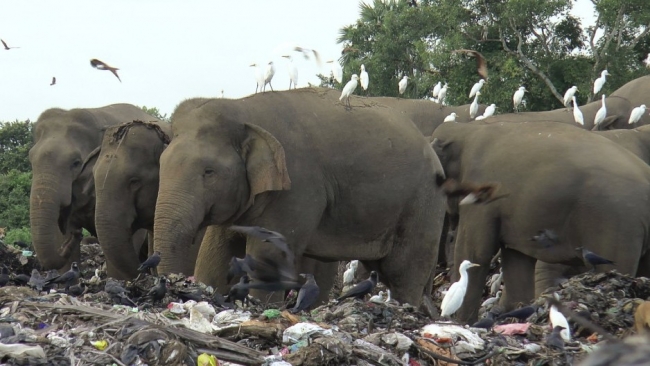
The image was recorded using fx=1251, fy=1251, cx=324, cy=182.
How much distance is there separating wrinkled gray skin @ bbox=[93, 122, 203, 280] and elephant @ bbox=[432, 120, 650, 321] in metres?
2.46

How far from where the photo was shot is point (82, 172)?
1204cm

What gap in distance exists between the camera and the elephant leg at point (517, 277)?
10.6 meters

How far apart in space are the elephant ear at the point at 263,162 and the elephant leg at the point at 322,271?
147cm

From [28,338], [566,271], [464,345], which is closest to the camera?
[28,338]

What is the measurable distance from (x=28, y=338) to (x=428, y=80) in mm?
18415

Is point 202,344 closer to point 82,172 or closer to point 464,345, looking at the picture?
point 464,345

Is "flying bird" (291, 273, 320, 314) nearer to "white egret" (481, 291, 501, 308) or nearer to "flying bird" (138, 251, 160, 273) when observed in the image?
"flying bird" (138, 251, 160, 273)

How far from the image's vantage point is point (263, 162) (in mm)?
9258

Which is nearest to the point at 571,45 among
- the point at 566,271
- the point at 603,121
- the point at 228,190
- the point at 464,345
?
the point at 603,121

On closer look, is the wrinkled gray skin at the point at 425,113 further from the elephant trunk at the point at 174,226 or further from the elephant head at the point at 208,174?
the elephant trunk at the point at 174,226

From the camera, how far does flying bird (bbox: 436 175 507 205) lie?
10133 mm

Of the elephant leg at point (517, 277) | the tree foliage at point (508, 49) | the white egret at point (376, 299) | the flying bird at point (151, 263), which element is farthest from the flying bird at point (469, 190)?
the tree foliage at point (508, 49)

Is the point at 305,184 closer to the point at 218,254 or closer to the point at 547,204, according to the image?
the point at 218,254

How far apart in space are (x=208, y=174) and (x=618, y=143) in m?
4.88
